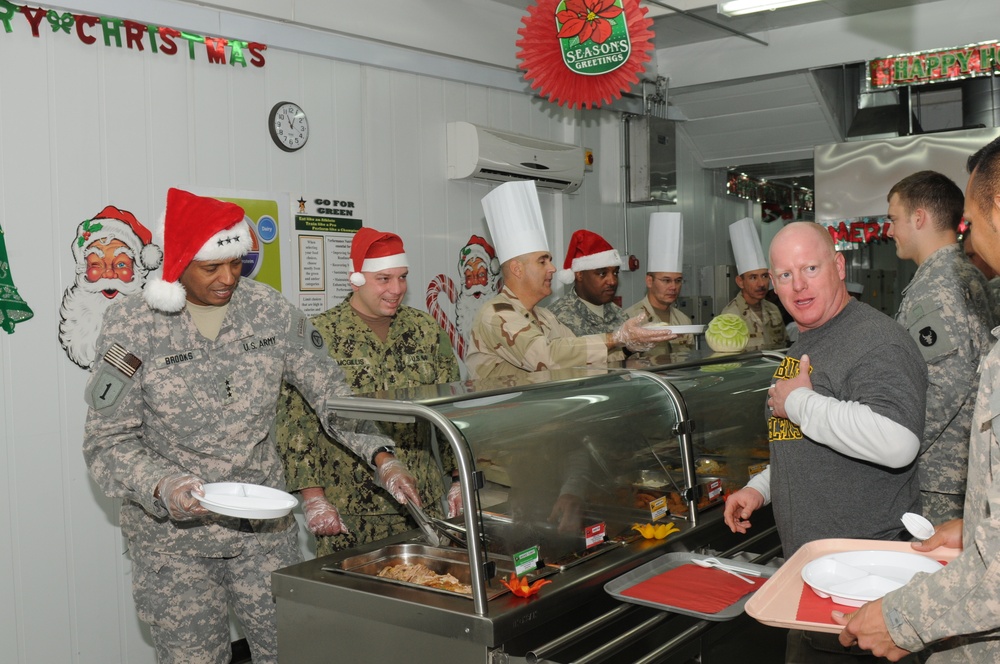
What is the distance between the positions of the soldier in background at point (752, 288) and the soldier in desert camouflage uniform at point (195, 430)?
3957mm

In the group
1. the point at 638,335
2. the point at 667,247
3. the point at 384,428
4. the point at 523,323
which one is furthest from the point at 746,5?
the point at 384,428

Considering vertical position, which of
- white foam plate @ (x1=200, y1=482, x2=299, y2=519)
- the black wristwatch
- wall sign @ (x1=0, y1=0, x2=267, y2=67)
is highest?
wall sign @ (x1=0, y1=0, x2=267, y2=67)

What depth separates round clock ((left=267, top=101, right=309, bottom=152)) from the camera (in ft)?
14.3

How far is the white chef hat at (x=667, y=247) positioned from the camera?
18.2 feet

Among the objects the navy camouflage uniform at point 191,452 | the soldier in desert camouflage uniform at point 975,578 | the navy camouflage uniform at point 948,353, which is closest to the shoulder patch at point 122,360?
the navy camouflage uniform at point 191,452

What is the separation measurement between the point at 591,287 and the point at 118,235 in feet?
8.50

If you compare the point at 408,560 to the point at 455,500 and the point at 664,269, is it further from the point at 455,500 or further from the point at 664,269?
the point at 664,269

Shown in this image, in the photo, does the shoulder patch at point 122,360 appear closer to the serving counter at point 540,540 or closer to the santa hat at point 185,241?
the santa hat at point 185,241

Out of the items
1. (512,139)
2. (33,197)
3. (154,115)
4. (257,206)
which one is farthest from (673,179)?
(33,197)

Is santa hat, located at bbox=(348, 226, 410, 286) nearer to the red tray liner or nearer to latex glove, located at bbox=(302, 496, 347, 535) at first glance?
latex glove, located at bbox=(302, 496, 347, 535)

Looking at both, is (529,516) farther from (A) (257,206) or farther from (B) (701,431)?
(A) (257,206)

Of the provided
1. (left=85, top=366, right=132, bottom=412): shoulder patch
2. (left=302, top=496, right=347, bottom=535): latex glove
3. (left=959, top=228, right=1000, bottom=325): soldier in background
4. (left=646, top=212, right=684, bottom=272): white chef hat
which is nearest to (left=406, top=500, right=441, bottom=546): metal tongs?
(left=302, top=496, right=347, bottom=535): latex glove

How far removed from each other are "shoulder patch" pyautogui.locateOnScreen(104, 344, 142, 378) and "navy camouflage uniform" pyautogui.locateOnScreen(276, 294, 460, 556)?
75cm

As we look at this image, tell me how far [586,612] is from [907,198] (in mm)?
1834
